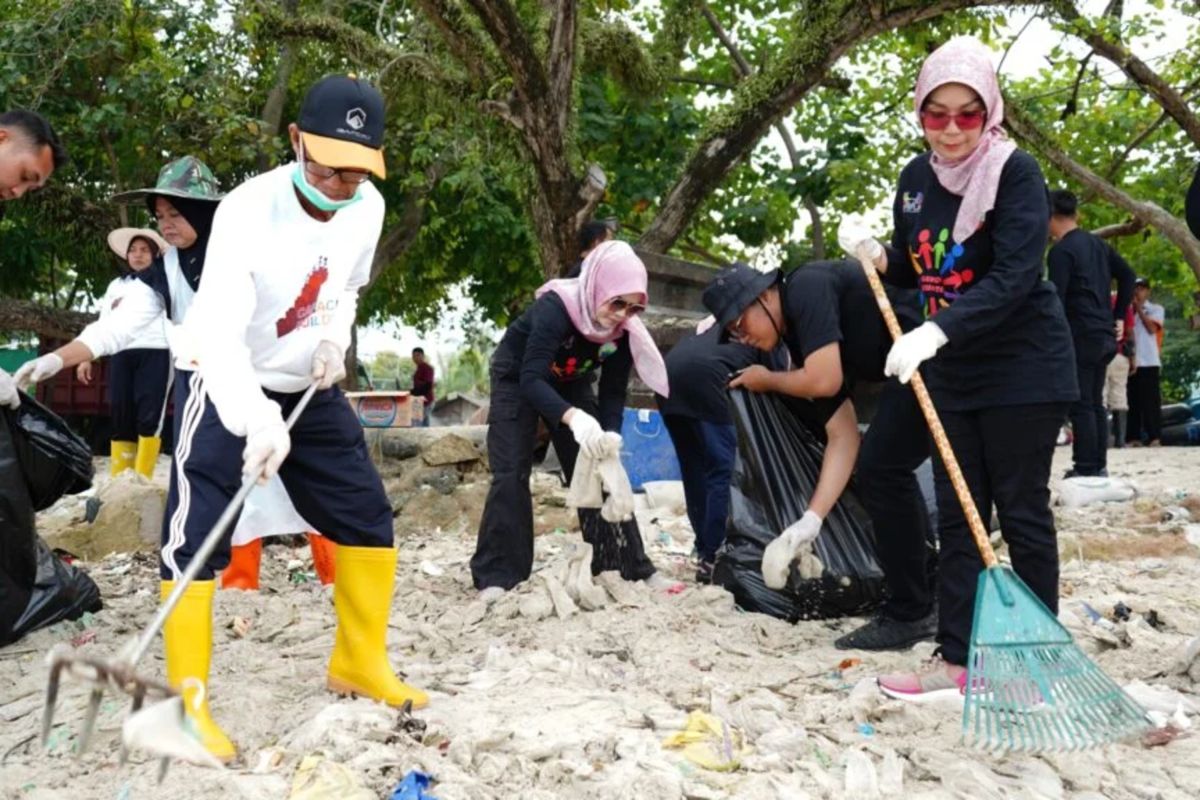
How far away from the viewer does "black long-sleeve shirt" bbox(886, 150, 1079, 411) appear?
3.02 m

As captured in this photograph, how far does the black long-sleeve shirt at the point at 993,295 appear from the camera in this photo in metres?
3.02

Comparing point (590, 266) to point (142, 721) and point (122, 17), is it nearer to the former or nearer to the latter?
point (142, 721)

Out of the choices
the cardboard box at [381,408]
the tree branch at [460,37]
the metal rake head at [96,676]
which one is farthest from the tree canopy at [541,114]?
the metal rake head at [96,676]

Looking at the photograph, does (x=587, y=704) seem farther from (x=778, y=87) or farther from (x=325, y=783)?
(x=778, y=87)

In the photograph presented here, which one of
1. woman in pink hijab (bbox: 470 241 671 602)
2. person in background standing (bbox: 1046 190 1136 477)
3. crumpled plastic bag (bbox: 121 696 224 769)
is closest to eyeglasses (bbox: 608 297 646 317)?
woman in pink hijab (bbox: 470 241 671 602)

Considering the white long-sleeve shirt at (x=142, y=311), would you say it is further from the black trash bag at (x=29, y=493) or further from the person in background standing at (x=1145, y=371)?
the person in background standing at (x=1145, y=371)

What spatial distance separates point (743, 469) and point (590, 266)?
0.98m

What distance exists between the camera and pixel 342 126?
2938 millimetres

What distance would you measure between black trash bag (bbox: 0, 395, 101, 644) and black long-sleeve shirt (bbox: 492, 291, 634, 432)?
1628 millimetres

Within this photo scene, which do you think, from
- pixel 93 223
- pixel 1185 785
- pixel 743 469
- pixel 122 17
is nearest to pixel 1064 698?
pixel 1185 785

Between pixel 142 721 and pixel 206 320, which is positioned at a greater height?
pixel 206 320

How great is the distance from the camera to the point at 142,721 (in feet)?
6.14

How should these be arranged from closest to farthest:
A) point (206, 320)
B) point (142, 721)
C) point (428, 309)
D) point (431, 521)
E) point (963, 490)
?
point (142, 721) → point (206, 320) → point (963, 490) → point (431, 521) → point (428, 309)

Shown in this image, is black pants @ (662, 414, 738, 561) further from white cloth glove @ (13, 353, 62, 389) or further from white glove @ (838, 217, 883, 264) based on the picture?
white cloth glove @ (13, 353, 62, 389)
